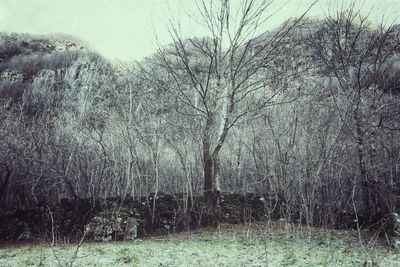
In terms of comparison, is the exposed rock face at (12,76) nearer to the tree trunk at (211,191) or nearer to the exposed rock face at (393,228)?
the tree trunk at (211,191)

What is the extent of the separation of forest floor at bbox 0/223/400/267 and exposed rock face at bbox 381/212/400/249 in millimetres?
172

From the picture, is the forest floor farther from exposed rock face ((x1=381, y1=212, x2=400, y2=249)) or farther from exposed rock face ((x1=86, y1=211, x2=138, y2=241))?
exposed rock face ((x1=86, y1=211, x2=138, y2=241))

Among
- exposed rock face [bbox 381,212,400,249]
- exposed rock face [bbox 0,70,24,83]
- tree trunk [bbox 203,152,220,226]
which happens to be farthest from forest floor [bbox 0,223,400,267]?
exposed rock face [bbox 0,70,24,83]

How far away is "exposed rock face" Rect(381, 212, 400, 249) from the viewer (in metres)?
6.43

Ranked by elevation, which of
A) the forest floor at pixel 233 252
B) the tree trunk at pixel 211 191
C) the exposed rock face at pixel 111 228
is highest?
the tree trunk at pixel 211 191

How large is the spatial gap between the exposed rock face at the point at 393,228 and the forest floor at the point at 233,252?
0.17m

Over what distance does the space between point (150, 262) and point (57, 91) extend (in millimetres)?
26225

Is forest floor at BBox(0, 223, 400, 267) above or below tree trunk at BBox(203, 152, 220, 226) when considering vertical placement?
below

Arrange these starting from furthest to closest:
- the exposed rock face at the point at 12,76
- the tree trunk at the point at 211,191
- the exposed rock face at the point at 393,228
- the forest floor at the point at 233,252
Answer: the exposed rock face at the point at 12,76
the tree trunk at the point at 211,191
the exposed rock face at the point at 393,228
the forest floor at the point at 233,252

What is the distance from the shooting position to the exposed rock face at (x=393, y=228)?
21.1 feet

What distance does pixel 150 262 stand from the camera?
5.62 metres

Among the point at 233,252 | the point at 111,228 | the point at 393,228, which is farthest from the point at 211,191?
the point at 393,228

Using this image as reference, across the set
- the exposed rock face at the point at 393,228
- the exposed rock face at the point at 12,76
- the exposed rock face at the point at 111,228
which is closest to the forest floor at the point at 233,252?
the exposed rock face at the point at 393,228

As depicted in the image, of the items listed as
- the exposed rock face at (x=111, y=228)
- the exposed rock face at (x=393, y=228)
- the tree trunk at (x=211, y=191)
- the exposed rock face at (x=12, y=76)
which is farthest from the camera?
the exposed rock face at (x=12, y=76)
